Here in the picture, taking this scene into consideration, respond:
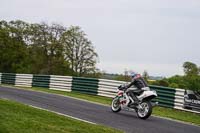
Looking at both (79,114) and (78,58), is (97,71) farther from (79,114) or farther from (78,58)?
(79,114)

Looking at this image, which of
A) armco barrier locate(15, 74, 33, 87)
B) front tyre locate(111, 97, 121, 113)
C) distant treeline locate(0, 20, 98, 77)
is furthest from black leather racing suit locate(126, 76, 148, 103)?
distant treeline locate(0, 20, 98, 77)

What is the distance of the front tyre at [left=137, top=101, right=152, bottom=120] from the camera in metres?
13.4

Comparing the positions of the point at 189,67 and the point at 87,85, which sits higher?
the point at 189,67

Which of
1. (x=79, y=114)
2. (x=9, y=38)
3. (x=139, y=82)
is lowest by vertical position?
(x=79, y=114)

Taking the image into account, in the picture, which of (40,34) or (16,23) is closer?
(40,34)

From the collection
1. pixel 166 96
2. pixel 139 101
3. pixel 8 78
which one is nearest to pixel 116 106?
pixel 139 101

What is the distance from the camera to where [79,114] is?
1320 cm

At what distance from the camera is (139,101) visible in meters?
13.9

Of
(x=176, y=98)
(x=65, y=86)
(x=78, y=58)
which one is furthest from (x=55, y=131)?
(x=78, y=58)

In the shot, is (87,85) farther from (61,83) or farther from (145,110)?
(145,110)

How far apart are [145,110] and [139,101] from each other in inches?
19.2

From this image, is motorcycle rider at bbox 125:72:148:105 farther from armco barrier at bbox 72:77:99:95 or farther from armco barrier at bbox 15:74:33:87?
armco barrier at bbox 15:74:33:87

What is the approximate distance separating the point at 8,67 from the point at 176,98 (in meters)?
67.3

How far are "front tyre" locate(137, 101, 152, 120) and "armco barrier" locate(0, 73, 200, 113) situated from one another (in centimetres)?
511
